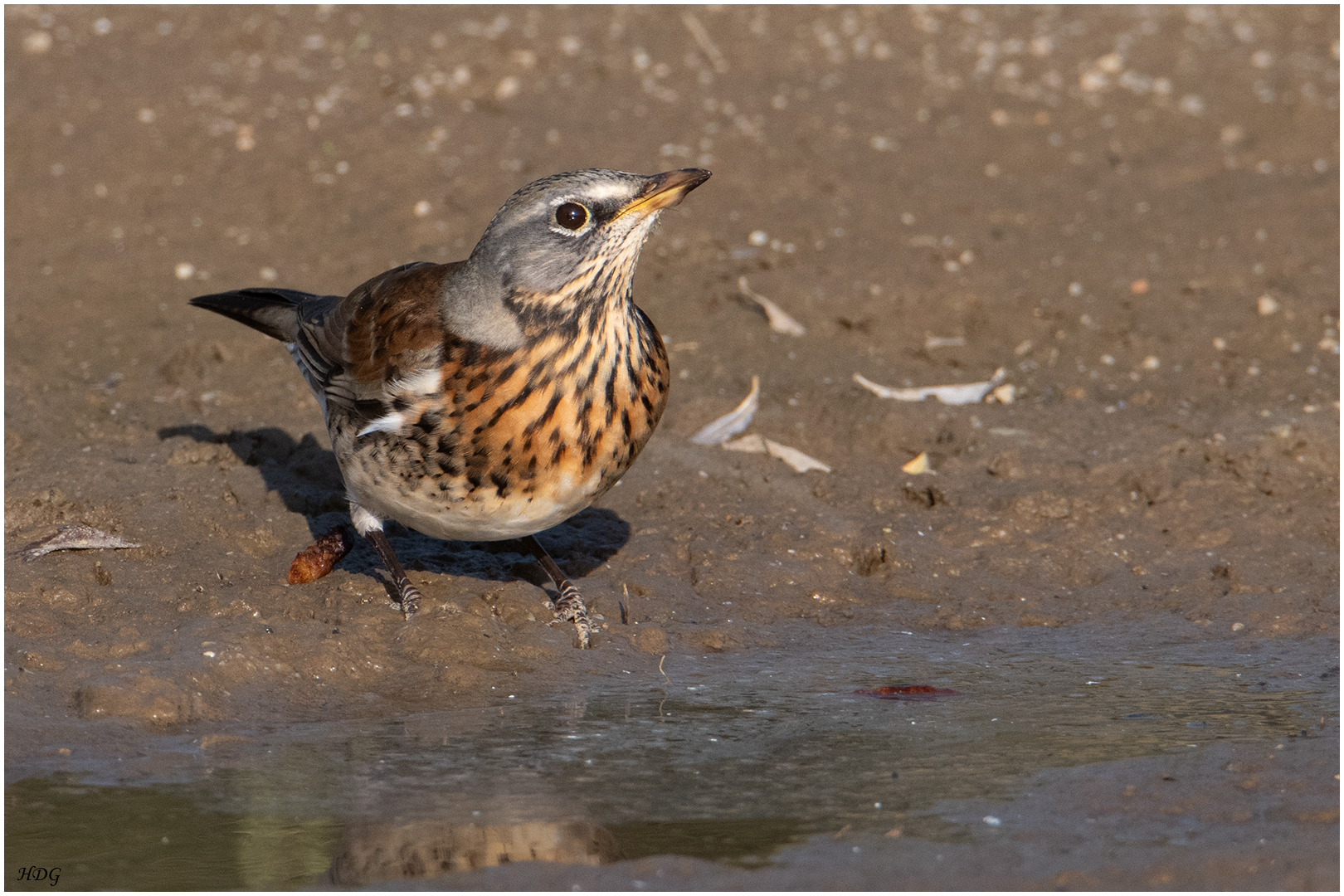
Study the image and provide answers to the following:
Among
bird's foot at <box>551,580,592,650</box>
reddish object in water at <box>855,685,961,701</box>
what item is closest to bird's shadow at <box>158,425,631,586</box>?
bird's foot at <box>551,580,592,650</box>

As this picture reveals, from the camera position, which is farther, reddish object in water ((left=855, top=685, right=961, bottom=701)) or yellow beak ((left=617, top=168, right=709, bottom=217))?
reddish object in water ((left=855, top=685, right=961, bottom=701))

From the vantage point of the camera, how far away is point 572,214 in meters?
5.63

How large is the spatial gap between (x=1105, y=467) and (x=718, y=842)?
409 centimetres

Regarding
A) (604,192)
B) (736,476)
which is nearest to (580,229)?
(604,192)

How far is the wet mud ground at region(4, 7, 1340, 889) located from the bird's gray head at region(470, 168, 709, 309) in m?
1.51

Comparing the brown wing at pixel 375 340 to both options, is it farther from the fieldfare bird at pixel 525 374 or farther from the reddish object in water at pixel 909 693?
the reddish object in water at pixel 909 693

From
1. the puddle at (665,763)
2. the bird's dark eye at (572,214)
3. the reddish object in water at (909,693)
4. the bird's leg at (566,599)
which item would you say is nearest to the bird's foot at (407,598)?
the bird's leg at (566,599)

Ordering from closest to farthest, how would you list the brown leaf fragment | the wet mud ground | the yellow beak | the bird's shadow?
the wet mud ground → the yellow beak → the brown leaf fragment → the bird's shadow

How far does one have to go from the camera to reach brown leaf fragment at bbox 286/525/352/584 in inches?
257

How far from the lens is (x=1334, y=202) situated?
1093cm

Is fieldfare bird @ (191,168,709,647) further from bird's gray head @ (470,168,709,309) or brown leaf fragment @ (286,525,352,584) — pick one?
brown leaf fragment @ (286,525,352,584)

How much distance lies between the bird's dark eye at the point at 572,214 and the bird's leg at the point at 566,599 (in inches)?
65.8

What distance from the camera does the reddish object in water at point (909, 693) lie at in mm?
5777

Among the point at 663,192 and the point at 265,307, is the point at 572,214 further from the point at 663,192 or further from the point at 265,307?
the point at 265,307
